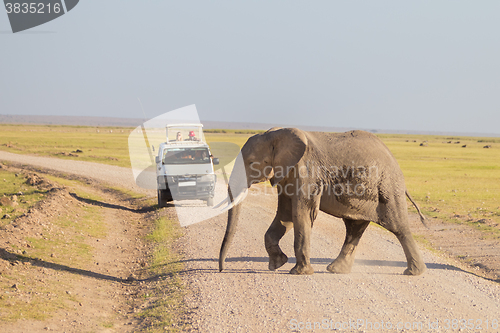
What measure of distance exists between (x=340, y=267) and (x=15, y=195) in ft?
45.4

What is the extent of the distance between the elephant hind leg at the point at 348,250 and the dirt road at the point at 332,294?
28 centimetres

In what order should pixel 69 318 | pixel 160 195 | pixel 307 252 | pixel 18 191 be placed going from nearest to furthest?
1. pixel 69 318
2. pixel 307 252
3. pixel 160 195
4. pixel 18 191

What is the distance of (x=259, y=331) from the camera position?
240 inches

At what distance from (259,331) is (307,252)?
2.47 metres

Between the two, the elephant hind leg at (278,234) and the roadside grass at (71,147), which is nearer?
the elephant hind leg at (278,234)

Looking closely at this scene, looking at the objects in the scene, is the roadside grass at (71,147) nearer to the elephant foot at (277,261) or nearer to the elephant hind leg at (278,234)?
the elephant hind leg at (278,234)

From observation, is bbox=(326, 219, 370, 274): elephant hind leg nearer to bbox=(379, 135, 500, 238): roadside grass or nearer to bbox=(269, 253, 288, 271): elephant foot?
bbox=(269, 253, 288, 271): elephant foot

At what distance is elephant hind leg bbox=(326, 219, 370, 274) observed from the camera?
8852 mm

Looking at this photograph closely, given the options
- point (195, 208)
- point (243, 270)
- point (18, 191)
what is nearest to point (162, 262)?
point (243, 270)

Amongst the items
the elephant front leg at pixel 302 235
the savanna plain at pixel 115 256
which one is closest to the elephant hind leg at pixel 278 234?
the savanna plain at pixel 115 256

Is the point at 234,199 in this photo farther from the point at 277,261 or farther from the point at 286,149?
the point at 277,261

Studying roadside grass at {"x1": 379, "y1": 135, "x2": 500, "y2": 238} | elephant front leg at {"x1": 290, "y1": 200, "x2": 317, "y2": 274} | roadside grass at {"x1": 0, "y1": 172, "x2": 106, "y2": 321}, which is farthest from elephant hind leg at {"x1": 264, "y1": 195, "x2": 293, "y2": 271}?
roadside grass at {"x1": 379, "y1": 135, "x2": 500, "y2": 238}

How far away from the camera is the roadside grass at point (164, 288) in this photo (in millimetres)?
6684

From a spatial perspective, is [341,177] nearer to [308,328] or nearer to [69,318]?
[308,328]
